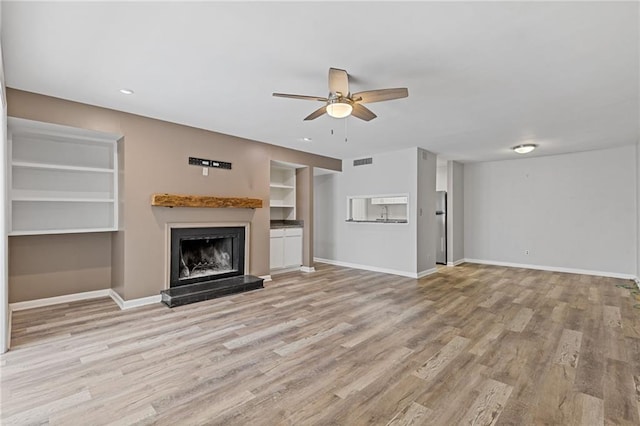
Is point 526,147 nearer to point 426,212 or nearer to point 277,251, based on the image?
point 426,212

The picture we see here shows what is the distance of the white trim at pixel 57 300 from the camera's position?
13.0 ft

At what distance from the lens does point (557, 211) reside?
266 inches

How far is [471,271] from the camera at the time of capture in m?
6.78

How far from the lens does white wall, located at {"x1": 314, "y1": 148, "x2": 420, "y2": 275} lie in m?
6.22

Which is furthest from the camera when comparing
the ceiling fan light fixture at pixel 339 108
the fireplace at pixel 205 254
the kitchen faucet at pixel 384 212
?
the kitchen faucet at pixel 384 212

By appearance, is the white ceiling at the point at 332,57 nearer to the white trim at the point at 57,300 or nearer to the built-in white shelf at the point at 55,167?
the built-in white shelf at the point at 55,167

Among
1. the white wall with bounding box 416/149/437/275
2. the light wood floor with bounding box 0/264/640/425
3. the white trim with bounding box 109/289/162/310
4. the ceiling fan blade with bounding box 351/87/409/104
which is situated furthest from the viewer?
the white wall with bounding box 416/149/437/275

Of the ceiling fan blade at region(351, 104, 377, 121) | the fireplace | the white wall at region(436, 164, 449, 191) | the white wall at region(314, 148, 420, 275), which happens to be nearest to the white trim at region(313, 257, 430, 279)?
the white wall at region(314, 148, 420, 275)

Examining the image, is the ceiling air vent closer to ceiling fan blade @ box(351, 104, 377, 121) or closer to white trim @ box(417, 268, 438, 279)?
white trim @ box(417, 268, 438, 279)

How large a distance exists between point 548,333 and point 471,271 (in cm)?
363

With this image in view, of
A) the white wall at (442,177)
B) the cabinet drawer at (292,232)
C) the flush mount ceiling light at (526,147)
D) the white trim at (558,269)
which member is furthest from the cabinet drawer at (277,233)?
the white trim at (558,269)

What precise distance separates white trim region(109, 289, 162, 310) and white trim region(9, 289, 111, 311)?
0.84 ft

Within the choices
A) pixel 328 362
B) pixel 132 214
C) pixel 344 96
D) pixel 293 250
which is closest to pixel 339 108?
pixel 344 96

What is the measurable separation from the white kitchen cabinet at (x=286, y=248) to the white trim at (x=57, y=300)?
9.43 ft
